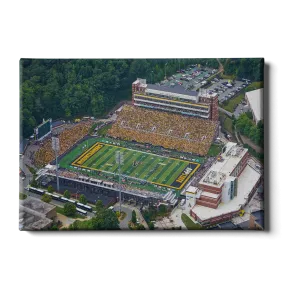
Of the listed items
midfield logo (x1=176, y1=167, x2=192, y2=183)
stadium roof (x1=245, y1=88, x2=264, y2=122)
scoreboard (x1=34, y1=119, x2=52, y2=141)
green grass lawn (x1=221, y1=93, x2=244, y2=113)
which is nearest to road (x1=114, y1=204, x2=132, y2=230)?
midfield logo (x1=176, y1=167, x2=192, y2=183)

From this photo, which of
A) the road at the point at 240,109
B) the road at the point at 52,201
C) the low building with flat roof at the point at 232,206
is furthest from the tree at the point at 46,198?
the road at the point at 240,109

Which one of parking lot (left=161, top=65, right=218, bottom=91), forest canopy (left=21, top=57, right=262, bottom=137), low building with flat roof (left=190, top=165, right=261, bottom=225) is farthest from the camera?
parking lot (left=161, top=65, right=218, bottom=91)

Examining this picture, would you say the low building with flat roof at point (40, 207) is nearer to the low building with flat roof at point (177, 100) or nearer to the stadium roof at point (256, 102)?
the low building with flat roof at point (177, 100)

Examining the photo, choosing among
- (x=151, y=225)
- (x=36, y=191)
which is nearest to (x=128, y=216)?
(x=151, y=225)

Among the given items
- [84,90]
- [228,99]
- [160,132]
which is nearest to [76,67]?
[84,90]

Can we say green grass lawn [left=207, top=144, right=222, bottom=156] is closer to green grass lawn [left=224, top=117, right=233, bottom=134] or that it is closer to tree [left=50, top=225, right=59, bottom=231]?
green grass lawn [left=224, top=117, right=233, bottom=134]

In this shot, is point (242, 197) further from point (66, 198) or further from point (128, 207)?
point (66, 198)

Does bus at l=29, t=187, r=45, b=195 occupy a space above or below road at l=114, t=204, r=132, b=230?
above
